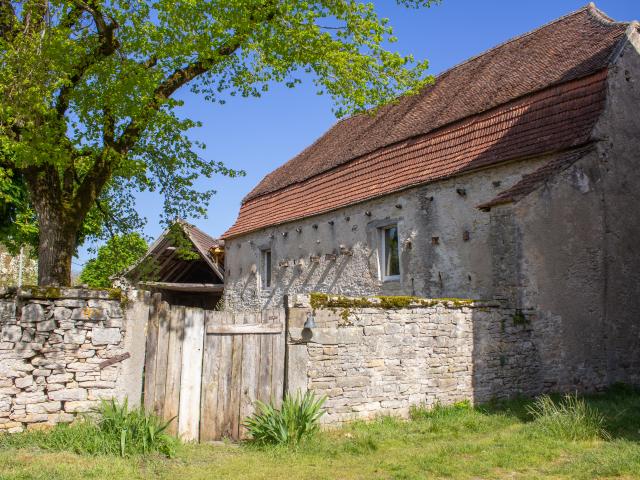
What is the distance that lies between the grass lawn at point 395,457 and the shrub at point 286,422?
0.17 m

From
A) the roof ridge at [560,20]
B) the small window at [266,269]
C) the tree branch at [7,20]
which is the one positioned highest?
the roof ridge at [560,20]

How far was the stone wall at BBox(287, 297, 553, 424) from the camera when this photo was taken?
8289 millimetres

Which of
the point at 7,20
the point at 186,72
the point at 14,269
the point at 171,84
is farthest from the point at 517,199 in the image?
the point at 14,269

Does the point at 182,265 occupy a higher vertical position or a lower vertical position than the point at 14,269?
lower

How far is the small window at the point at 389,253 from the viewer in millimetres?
14195

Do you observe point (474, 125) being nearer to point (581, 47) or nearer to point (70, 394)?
point (581, 47)

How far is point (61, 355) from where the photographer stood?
6.90m

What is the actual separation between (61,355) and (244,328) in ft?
7.72

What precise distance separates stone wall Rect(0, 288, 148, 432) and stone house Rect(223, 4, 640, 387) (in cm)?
243

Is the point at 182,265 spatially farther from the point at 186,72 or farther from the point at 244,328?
the point at 244,328

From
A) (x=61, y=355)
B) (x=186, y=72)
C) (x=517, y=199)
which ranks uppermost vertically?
(x=186, y=72)

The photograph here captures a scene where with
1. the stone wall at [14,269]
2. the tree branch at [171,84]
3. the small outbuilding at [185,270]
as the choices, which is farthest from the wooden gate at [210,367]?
the stone wall at [14,269]

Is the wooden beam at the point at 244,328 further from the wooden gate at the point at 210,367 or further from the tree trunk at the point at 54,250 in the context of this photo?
the tree trunk at the point at 54,250

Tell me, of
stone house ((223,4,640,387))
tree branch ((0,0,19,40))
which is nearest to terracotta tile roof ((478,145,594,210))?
stone house ((223,4,640,387))
